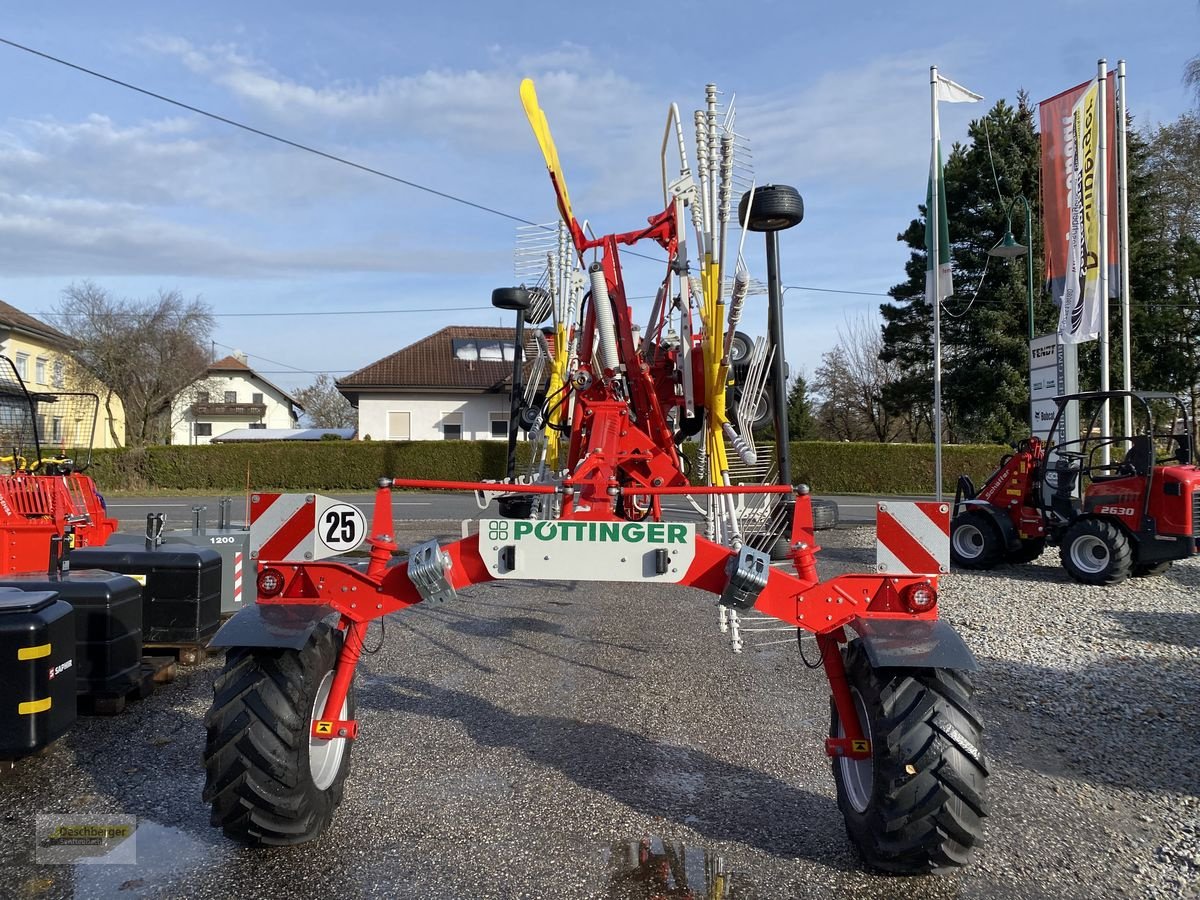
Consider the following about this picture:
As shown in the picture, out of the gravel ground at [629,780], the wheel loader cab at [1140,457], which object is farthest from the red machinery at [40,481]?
the wheel loader cab at [1140,457]

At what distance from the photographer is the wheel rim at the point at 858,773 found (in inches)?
135

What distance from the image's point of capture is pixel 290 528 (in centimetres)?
385

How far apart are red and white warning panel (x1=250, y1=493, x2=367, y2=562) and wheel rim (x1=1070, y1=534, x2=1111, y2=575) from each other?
8904mm

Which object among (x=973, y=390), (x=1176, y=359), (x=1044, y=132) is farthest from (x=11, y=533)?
(x=1176, y=359)

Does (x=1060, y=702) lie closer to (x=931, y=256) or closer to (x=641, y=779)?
(x=641, y=779)

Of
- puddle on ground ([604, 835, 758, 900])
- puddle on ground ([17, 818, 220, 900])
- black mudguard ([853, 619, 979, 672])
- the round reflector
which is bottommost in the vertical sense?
puddle on ground ([604, 835, 758, 900])

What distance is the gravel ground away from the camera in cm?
330

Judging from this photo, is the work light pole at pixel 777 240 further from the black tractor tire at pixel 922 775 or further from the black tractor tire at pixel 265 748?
the black tractor tire at pixel 265 748

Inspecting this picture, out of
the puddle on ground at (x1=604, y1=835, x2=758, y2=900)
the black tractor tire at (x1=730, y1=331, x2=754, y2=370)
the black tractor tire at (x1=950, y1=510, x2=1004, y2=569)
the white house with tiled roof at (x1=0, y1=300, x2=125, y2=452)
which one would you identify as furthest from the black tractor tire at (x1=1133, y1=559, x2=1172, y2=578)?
the white house with tiled roof at (x1=0, y1=300, x2=125, y2=452)

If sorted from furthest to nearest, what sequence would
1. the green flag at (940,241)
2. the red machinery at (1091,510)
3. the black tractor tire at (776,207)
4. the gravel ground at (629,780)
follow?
1. the green flag at (940,241)
2. the red machinery at (1091,510)
3. the black tractor tire at (776,207)
4. the gravel ground at (629,780)

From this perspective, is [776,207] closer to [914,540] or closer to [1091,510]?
[914,540]

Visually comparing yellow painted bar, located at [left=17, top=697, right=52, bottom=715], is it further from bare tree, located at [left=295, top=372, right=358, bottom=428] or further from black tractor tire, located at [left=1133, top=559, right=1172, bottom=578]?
bare tree, located at [left=295, top=372, right=358, bottom=428]

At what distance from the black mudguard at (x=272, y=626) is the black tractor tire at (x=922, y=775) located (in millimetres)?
2080

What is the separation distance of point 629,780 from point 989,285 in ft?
Answer: 103
